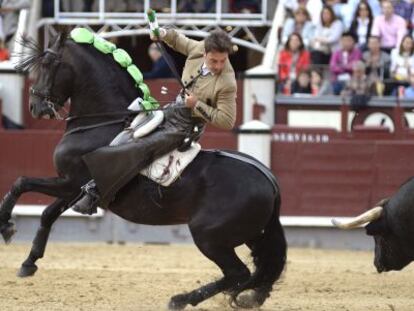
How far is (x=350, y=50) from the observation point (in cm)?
1440

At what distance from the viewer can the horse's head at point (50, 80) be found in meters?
8.15

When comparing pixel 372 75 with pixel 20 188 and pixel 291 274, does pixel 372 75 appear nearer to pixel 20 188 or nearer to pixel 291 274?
pixel 291 274

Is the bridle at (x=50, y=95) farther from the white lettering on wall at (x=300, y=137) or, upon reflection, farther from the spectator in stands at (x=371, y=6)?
the spectator in stands at (x=371, y=6)

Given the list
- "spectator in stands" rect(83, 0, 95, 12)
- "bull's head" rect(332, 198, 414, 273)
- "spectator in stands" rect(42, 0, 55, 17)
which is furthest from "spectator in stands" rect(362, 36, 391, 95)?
"bull's head" rect(332, 198, 414, 273)

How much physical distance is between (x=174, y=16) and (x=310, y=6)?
1.84 meters

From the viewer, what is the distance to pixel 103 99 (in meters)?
8.23

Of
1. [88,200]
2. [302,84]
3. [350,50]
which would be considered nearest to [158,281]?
[88,200]

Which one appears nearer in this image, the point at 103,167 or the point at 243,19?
the point at 103,167

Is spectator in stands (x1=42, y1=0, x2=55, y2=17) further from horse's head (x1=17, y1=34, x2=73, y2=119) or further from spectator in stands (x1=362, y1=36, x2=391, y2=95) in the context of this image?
horse's head (x1=17, y1=34, x2=73, y2=119)

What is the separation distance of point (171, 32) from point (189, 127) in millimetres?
665

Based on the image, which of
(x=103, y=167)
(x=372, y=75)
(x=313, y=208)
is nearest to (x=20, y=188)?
(x=103, y=167)

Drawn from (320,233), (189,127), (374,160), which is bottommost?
(320,233)

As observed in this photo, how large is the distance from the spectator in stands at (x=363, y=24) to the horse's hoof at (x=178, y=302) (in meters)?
7.19

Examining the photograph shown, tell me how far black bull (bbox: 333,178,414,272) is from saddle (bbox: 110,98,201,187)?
3.57 ft
